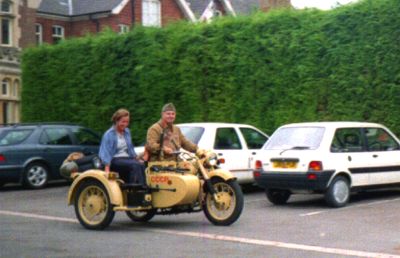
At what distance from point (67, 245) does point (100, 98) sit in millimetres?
14469

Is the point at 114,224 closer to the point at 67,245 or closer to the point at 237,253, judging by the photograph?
the point at 67,245

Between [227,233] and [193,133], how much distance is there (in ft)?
17.4

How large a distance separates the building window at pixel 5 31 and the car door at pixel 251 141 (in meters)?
24.5

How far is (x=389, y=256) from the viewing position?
29.7 feet

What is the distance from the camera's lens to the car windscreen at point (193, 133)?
1593 cm

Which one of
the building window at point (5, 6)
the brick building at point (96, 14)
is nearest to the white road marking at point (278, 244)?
the building window at point (5, 6)

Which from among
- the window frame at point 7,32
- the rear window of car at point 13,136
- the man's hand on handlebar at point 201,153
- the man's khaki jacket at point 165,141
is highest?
the window frame at point 7,32

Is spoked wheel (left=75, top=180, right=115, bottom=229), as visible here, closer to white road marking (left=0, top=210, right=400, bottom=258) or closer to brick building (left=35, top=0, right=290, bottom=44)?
white road marking (left=0, top=210, right=400, bottom=258)

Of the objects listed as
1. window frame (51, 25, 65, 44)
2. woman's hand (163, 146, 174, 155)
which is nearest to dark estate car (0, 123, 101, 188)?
woman's hand (163, 146, 174, 155)

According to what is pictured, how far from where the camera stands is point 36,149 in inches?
770

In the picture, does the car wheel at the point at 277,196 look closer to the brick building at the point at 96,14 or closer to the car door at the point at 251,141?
the car door at the point at 251,141

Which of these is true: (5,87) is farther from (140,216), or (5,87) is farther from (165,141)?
(165,141)

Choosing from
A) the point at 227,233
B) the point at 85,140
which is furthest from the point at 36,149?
the point at 227,233

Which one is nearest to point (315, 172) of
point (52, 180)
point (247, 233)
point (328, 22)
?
point (247, 233)
